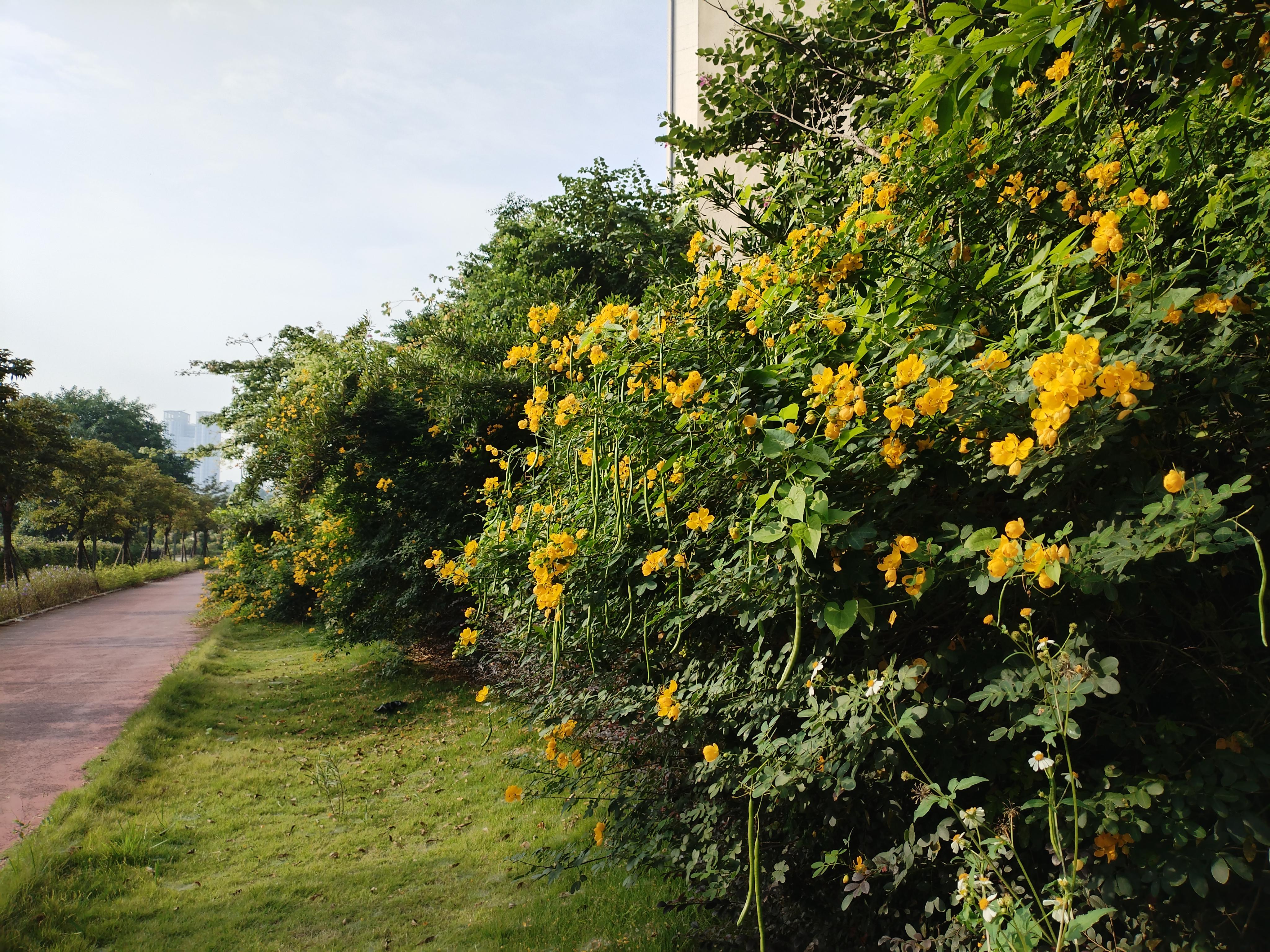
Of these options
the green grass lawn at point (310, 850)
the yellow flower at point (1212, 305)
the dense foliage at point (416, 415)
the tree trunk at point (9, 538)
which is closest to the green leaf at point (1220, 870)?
the yellow flower at point (1212, 305)

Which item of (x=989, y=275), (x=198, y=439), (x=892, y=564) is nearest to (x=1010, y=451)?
(x=892, y=564)

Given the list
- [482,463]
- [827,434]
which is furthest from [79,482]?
[827,434]

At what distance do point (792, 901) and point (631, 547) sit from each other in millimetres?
1188

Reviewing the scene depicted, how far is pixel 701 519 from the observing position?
6.07ft

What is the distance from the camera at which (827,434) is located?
1.44 m

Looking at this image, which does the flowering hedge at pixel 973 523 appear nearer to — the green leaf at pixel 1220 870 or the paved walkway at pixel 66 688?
the green leaf at pixel 1220 870

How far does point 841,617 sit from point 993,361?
0.58 metres

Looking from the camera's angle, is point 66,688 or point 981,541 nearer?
point 981,541

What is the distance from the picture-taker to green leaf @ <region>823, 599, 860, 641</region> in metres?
1.39

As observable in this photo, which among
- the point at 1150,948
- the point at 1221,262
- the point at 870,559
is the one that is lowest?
the point at 1150,948

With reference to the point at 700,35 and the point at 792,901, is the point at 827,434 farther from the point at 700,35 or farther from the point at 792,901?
the point at 700,35

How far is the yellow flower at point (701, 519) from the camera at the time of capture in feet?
6.05

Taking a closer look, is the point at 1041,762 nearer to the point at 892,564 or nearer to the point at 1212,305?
the point at 892,564

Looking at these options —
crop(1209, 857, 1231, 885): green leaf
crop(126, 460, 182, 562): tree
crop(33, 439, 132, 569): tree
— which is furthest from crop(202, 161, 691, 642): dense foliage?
crop(126, 460, 182, 562): tree
